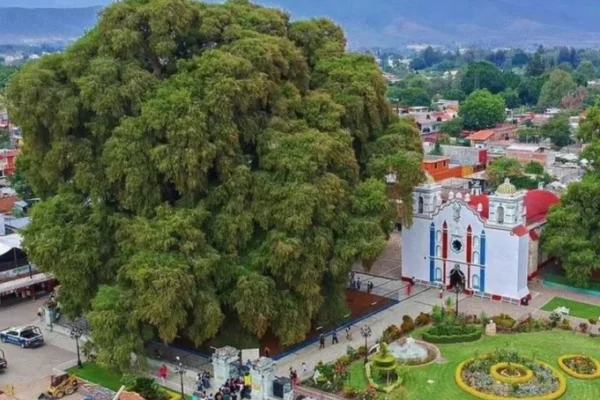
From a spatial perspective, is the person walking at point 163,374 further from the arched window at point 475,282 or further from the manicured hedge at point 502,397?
the arched window at point 475,282

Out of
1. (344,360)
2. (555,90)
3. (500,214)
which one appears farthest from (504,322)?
(555,90)

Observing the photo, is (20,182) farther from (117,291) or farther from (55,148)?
(117,291)

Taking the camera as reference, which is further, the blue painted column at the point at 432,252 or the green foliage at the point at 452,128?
the green foliage at the point at 452,128

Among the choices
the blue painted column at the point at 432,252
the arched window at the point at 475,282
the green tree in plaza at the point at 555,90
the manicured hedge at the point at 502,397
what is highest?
the green tree in plaza at the point at 555,90

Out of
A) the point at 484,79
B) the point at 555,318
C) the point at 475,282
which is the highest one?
the point at 484,79

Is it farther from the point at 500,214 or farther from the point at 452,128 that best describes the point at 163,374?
the point at 452,128

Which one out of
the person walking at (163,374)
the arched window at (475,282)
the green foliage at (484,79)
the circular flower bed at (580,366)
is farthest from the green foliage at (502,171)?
the green foliage at (484,79)

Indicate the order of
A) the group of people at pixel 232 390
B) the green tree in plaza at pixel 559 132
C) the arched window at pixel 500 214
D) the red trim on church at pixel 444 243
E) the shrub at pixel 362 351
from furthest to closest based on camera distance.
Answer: the green tree in plaza at pixel 559 132, the red trim on church at pixel 444 243, the arched window at pixel 500 214, the shrub at pixel 362 351, the group of people at pixel 232 390
